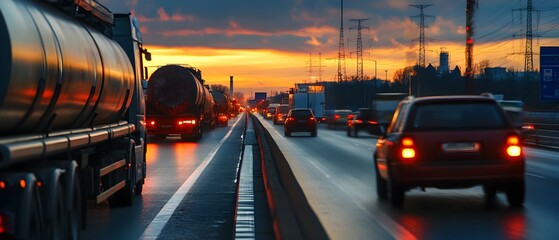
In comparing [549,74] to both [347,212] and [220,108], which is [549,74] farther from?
[220,108]

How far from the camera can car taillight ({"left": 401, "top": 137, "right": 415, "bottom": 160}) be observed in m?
12.9

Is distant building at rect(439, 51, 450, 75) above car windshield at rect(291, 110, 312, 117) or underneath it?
above

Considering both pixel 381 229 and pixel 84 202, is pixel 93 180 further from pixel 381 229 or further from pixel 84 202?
pixel 381 229

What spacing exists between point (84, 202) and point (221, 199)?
528cm

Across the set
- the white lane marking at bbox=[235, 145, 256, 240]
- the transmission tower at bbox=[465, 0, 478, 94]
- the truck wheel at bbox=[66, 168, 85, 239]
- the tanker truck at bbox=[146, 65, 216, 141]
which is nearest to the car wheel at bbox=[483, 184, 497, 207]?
the white lane marking at bbox=[235, 145, 256, 240]

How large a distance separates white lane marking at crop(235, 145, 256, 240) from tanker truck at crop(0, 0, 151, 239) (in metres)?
1.87

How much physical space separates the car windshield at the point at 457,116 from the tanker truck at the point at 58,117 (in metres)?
4.58

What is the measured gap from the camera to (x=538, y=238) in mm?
10102

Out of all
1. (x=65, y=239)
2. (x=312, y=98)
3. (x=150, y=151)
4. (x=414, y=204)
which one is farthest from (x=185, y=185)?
(x=312, y=98)

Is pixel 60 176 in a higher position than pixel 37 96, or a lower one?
lower

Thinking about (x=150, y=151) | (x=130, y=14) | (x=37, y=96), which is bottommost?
(x=150, y=151)

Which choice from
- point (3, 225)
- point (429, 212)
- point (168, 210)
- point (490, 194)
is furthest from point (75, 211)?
point (490, 194)

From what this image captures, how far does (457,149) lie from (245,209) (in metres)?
3.37

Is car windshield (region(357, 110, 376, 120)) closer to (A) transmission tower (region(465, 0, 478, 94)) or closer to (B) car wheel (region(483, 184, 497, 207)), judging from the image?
(A) transmission tower (region(465, 0, 478, 94))
